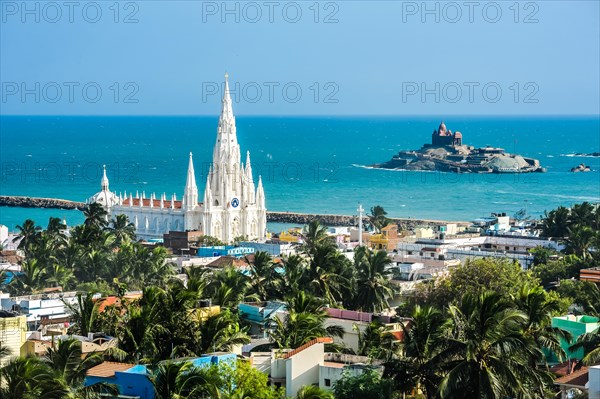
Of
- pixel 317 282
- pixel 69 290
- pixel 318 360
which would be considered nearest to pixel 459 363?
pixel 318 360

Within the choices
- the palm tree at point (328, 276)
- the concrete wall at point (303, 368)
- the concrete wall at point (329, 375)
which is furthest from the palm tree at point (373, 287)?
the concrete wall at point (329, 375)

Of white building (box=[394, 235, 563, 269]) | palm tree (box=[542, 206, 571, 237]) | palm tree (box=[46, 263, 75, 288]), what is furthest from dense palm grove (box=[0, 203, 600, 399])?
palm tree (box=[542, 206, 571, 237])

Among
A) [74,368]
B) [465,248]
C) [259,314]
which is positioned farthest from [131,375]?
[465,248]

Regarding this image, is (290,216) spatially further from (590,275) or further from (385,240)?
(590,275)

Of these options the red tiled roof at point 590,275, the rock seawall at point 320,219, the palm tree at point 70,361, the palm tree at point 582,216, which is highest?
the rock seawall at point 320,219

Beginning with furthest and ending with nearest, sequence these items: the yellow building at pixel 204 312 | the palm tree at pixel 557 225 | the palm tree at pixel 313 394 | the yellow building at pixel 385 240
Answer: the yellow building at pixel 385 240, the palm tree at pixel 557 225, the yellow building at pixel 204 312, the palm tree at pixel 313 394

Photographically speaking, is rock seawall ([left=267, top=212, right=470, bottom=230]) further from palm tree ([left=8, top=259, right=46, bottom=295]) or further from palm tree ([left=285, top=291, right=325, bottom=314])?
palm tree ([left=285, top=291, right=325, bottom=314])

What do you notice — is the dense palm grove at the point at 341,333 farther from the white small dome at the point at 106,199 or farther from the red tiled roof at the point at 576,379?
the white small dome at the point at 106,199
